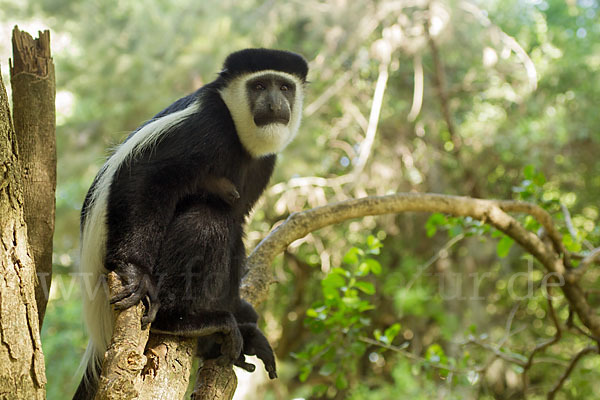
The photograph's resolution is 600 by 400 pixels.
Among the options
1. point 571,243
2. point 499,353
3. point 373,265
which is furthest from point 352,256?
point 571,243

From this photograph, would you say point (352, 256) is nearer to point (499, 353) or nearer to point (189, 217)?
point (189, 217)

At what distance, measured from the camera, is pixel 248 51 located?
7.75 feet

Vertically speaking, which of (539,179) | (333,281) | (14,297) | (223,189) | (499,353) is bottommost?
(499,353)

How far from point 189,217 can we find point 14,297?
29.4 inches

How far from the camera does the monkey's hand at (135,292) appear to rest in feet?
4.78

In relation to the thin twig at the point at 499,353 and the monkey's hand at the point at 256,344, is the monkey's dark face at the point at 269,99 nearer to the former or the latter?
the monkey's hand at the point at 256,344

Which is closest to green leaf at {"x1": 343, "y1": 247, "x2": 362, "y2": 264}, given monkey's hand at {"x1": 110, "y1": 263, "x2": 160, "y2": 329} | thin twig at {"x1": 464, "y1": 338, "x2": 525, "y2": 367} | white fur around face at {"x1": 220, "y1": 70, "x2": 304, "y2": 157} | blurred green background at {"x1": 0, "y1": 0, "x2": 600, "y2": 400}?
white fur around face at {"x1": 220, "y1": 70, "x2": 304, "y2": 157}

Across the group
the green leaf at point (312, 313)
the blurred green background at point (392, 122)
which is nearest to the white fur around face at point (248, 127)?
the green leaf at point (312, 313)

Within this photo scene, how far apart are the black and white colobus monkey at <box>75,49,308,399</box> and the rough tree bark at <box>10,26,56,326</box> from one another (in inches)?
6.9

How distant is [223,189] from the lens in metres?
1.99

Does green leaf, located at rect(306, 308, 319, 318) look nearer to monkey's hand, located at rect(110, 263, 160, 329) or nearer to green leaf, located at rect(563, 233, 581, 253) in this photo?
monkey's hand, located at rect(110, 263, 160, 329)

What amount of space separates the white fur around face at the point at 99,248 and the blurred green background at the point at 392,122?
8.10 feet

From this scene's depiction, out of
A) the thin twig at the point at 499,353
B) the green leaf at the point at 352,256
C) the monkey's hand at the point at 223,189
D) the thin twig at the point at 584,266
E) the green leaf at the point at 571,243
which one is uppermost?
the monkey's hand at the point at 223,189

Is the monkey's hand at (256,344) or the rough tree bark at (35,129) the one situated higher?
the rough tree bark at (35,129)
